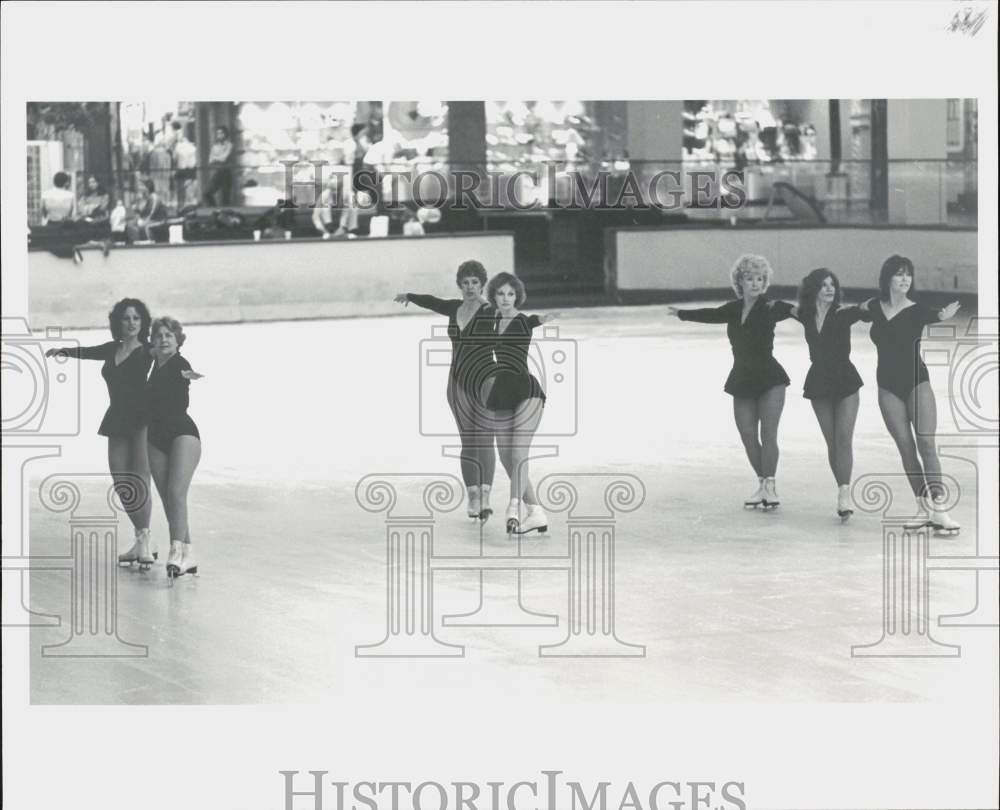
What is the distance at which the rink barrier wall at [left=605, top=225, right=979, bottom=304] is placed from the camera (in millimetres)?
20250

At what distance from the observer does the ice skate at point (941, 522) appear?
29.2ft

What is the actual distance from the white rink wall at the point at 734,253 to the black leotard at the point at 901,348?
10.7m

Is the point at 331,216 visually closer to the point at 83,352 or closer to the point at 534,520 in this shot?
the point at 534,520

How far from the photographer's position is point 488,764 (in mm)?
5414

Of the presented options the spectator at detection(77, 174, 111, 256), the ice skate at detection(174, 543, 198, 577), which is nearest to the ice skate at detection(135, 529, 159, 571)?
the ice skate at detection(174, 543, 198, 577)

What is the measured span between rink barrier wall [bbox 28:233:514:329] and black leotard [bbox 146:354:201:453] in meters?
10.4

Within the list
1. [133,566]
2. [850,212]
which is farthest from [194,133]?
[133,566]

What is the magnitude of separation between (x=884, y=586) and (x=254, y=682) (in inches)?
109

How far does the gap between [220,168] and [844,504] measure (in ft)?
44.0

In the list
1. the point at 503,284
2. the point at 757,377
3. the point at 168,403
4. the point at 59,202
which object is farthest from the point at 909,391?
the point at 59,202

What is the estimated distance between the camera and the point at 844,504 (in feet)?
31.2

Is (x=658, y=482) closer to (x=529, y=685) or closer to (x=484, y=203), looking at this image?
(x=529, y=685)

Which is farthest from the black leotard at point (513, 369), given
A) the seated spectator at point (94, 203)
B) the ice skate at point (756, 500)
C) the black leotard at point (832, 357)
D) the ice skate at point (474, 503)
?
the seated spectator at point (94, 203)

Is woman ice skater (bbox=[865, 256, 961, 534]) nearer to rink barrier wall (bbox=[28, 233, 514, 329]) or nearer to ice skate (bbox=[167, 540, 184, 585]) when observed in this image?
ice skate (bbox=[167, 540, 184, 585])
